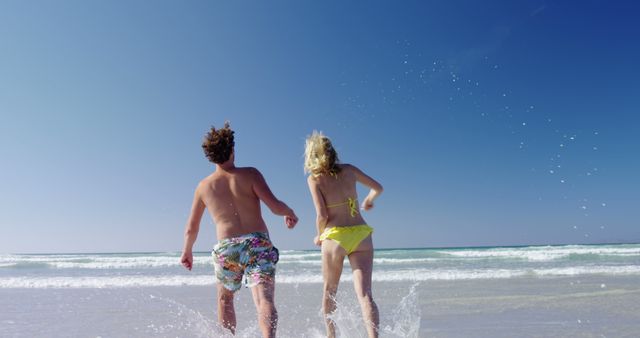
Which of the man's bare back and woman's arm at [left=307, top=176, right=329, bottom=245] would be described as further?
woman's arm at [left=307, top=176, right=329, bottom=245]

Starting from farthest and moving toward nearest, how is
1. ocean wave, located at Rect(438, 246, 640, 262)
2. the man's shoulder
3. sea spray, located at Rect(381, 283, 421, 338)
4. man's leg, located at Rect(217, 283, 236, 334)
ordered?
ocean wave, located at Rect(438, 246, 640, 262) < sea spray, located at Rect(381, 283, 421, 338) < man's leg, located at Rect(217, 283, 236, 334) < the man's shoulder

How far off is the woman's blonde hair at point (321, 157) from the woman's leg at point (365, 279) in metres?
0.65

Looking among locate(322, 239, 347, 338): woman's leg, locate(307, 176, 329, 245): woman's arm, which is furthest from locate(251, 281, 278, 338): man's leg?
locate(307, 176, 329, 245): woman's arm

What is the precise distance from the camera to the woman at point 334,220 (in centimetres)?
380

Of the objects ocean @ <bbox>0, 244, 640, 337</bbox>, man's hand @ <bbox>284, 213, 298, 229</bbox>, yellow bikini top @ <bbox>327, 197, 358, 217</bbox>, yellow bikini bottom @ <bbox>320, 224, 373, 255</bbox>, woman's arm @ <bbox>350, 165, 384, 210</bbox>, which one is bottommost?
ocean @ <bbox>0, 244, 640, 337</bbox>

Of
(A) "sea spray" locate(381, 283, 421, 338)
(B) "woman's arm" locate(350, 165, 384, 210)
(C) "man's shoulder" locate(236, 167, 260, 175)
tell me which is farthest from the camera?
(A) "sea spray" locate(381, 283, 421, 338)

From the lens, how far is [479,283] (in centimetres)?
998

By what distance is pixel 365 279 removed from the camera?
3766 mm

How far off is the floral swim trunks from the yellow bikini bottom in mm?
555

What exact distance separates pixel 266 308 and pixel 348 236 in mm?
896

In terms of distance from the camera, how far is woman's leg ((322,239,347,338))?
380cm

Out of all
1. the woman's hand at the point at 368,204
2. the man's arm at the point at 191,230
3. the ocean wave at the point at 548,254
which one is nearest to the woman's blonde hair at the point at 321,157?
the woman's hand at the point at 368,204

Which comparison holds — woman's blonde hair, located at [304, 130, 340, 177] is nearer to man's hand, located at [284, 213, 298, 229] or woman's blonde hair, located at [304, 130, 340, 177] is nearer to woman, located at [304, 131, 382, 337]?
woman, located at [304, 131, 382, 337]

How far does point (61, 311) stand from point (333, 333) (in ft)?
18.2
